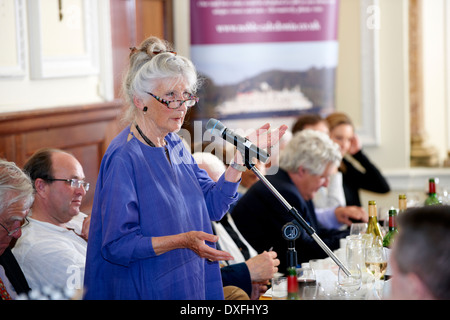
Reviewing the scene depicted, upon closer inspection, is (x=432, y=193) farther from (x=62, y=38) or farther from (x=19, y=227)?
(x=62, y=38)

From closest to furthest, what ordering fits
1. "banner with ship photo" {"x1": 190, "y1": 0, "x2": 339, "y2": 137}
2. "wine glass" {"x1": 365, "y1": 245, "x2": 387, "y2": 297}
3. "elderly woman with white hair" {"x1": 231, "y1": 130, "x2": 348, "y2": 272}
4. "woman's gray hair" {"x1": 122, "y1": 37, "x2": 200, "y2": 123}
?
1. "woman's gray hair" {"x1": 122, "y1": 37, "x2": 200, "y2": 123}
2. "wine glass" {"x1": 365, "y1": 245, "x2": 387, "y2": 297}
3. "elderly woman with white hair" {"x1": 231, "y1": 130, "x2": 348, "y2": 272}
4. "banner with ship photo" {"x1": 190, "y1": 0, "x2": 339, "y2": 137}

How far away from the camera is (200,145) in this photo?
3539 mm

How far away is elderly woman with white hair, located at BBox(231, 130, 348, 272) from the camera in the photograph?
325cm

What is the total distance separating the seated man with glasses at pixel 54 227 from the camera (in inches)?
92.7

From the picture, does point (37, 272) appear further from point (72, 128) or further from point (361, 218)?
point (361, 218)

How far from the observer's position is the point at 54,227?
8.16ft

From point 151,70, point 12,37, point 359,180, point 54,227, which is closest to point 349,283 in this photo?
point 151,70

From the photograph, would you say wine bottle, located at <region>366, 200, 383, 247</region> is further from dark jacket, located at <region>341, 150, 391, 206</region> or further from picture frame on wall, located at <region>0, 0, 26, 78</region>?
picture frame on wall, located at <region>0, 0, 26, 78</region>

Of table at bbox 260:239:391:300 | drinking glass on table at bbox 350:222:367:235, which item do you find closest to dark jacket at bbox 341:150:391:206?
drinking glass on table at bbox 350:222:367:235

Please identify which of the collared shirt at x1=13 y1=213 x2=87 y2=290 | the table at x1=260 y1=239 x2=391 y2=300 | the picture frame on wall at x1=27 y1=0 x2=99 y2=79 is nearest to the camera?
the table at x1=260 y1=239 x2=391 y2=300

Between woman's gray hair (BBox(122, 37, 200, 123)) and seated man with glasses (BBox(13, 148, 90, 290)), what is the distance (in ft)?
1.67

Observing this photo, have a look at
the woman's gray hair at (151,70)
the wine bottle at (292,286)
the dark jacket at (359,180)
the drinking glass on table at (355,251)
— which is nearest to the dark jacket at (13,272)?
the woman's gray hair at (151,70)
